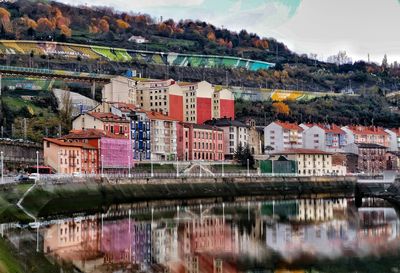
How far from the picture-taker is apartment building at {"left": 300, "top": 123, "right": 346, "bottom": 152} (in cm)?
8750

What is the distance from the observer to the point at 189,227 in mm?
38312

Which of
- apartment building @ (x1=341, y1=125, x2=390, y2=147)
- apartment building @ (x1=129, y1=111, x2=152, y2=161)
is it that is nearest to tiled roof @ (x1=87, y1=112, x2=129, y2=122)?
apartment building @ (x1=129, y1=111, x2=152, y2=161)

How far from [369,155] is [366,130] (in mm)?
6583

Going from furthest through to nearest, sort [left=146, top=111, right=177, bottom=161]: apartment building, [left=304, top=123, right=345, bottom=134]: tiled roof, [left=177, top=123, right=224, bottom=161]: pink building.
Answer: [left=304, top=123, right=345, bottom=134]: tiled roof → [left=177, top=123, right=224, bottom=161]: pink building → [left=146, top=111, right=177, bottom=161]: apartment building

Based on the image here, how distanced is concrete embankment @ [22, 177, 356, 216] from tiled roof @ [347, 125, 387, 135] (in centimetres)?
1906

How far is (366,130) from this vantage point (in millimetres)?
93500

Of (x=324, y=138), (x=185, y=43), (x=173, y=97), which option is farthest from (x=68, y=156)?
(x=185, y=43)

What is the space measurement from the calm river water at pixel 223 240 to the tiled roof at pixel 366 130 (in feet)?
147

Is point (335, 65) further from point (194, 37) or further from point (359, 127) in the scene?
point (359, 127)

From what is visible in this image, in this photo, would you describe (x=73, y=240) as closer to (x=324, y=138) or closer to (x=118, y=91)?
(x=118, y=91)

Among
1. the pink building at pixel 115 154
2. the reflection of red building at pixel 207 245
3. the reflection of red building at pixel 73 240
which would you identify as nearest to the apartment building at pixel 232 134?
the pink building at pixel 115 154

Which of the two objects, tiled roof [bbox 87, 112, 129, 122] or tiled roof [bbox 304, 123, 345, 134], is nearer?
tiled roof [bbox 87, 112, 129, 122]

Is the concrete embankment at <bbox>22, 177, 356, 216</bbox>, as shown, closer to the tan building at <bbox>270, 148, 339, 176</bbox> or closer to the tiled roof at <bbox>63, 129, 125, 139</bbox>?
the tan building at <bbox>270, 148, 339, 176</bbox>

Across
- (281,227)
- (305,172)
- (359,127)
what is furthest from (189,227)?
(359,127)
